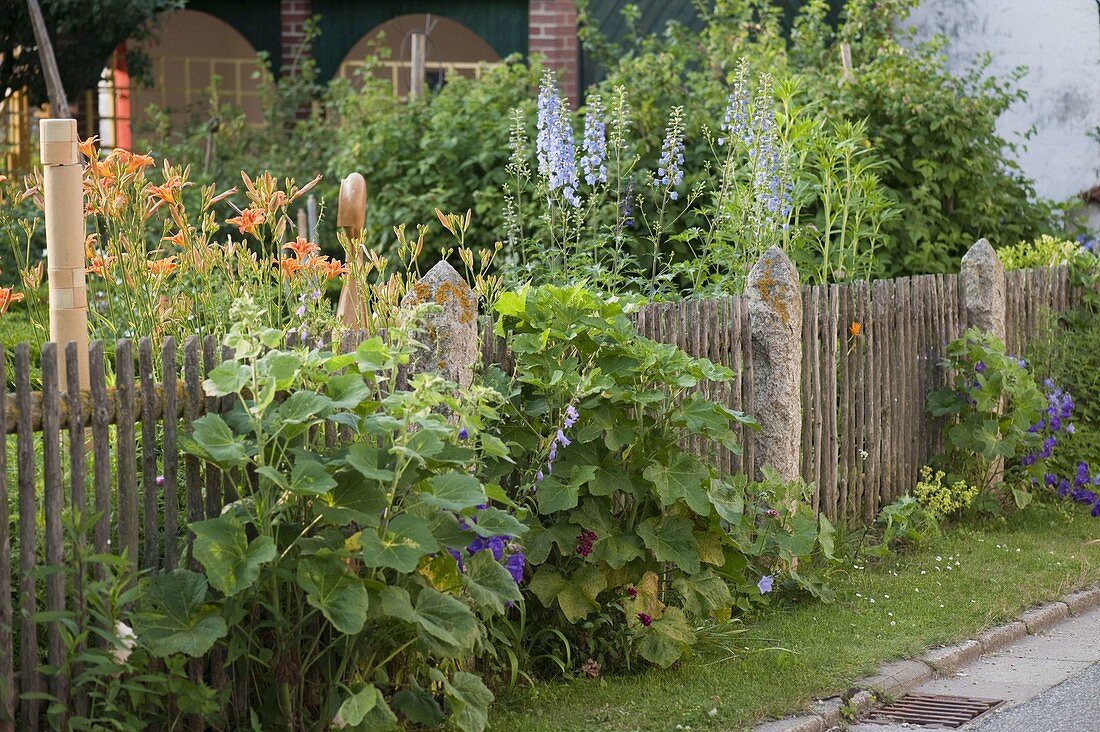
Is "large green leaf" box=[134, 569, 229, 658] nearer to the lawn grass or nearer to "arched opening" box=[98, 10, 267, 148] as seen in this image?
the lawn grass

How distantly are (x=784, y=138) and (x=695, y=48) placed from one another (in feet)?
17.9

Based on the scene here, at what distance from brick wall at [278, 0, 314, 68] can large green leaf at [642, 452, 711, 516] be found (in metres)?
11.5

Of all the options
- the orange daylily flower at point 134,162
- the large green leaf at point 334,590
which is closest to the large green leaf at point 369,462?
the large green leaf at point 334,590

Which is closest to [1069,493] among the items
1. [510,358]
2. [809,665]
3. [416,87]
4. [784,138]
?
[784,138]

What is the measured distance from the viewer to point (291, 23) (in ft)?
50.0

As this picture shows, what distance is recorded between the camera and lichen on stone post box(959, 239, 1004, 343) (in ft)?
24.1

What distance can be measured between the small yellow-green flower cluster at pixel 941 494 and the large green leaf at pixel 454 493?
3.49 m

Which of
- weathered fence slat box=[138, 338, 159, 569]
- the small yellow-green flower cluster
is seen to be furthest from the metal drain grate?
weathered fence slat box=[138, 338, 159, 569]

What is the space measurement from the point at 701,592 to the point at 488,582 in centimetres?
103

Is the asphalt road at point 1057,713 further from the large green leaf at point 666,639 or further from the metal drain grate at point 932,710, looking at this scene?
the large green leaf at point 666,639

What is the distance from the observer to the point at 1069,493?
24.8 ft

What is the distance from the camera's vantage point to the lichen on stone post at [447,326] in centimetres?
461

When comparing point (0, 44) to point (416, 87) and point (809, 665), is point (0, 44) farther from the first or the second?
point (809, 665)

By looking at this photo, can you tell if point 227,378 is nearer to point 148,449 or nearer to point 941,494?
point 148,449
